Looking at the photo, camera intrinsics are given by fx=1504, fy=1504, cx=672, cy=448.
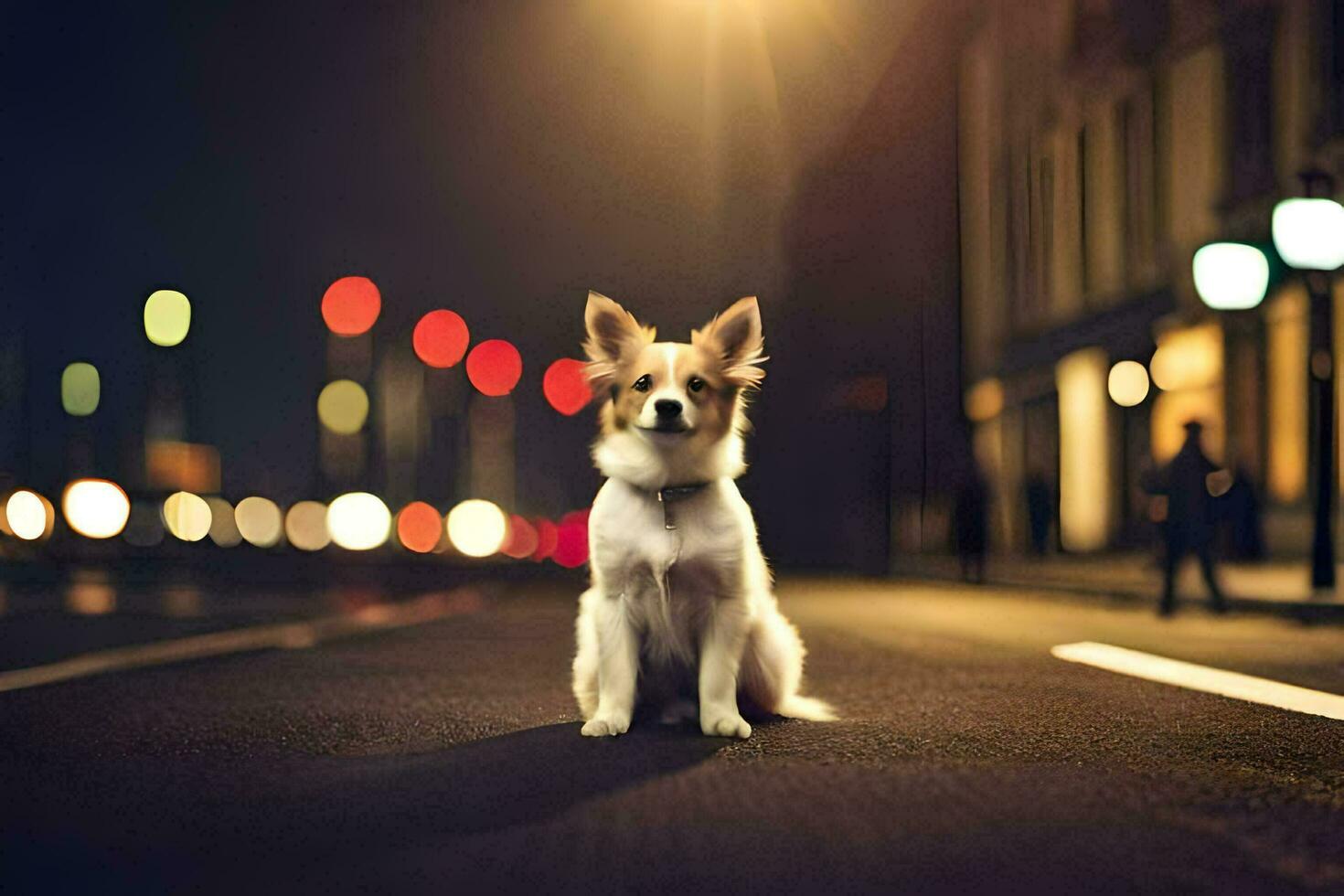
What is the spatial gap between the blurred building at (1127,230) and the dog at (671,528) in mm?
16085

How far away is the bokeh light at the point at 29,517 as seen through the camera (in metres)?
42.5

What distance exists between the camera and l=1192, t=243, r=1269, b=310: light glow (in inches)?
681

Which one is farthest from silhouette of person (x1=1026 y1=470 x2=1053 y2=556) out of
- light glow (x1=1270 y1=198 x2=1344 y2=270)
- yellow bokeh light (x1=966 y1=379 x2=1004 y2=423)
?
light glow (x1=1270 y1=198 x2=1344 y2=270)

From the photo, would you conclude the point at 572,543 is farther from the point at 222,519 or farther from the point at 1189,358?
the point at 222,519

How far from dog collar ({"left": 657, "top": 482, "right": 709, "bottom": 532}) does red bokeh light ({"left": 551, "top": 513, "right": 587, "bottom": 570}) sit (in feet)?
105

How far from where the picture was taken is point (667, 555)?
19.1 feet

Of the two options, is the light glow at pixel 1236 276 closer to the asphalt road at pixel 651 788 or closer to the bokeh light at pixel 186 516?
the asphalt road at pixel 651 788

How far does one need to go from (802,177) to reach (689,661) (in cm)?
5501

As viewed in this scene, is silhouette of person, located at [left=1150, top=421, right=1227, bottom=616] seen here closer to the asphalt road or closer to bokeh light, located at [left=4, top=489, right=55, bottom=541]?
the asphalt road

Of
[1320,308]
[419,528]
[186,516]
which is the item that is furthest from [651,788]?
[186,516]

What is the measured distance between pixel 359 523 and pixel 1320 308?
2600 inches

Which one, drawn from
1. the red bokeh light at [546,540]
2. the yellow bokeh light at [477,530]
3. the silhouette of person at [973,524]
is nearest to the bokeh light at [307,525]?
the yellow bokeh light at [477,530]

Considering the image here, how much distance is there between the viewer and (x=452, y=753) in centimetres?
600

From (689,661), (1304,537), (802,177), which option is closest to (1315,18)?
(1304,537)
